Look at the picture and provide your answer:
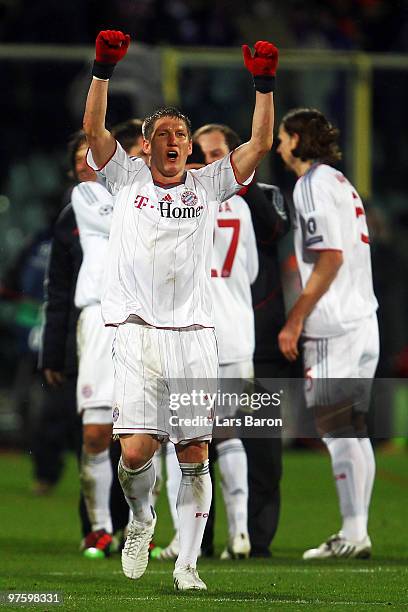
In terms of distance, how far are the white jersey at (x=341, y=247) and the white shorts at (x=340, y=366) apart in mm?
54

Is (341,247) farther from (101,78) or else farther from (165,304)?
(101,78)

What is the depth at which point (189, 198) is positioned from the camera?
6.75 meters

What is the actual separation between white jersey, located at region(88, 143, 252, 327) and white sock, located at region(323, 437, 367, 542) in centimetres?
195

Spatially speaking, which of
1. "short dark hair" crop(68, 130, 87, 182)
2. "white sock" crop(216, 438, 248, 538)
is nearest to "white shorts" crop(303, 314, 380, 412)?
"white sock" crop(216, 438, 248, 538)

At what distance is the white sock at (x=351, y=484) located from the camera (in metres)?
8.38

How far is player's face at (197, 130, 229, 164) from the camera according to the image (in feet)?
27.9

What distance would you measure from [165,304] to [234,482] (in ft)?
6.39

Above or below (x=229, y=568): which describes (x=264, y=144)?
above

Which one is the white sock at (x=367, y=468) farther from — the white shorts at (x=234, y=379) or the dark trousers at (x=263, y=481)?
the white shorts at (x=234, y=379)

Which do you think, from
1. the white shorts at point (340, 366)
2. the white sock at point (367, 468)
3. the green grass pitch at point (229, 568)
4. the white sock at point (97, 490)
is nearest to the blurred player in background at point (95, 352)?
the white sock at point (97, 490)

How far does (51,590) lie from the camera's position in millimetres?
6770

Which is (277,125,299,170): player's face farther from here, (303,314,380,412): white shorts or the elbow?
the elbow

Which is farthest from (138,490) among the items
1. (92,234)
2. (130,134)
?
(130,134)

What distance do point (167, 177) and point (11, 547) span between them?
2840 mm
